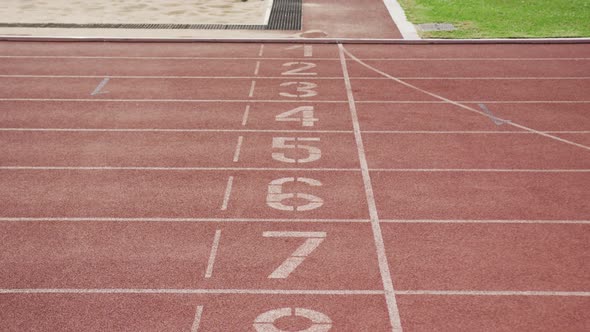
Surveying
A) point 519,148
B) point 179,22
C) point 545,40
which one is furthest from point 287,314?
point 179,22

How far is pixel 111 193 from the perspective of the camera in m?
10.5

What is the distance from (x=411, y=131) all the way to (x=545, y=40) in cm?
836

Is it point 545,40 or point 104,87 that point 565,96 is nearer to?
point 545,40

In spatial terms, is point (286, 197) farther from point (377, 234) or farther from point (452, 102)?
point (452, 102)

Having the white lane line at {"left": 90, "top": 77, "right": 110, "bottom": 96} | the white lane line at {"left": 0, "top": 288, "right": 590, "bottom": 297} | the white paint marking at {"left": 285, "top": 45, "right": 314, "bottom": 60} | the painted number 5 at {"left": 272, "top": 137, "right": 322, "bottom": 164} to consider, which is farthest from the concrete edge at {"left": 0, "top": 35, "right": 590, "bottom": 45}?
the white lane line at {"left": 0, "top": 288, "right": 590, "bottom": 297}

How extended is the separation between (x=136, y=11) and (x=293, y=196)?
1506 centimetres

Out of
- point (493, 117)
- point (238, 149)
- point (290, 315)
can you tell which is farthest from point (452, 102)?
point (290, 315)

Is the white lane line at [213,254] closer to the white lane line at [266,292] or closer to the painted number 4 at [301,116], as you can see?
the white lane line at [266,292]

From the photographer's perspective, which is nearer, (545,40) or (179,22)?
(545,40)

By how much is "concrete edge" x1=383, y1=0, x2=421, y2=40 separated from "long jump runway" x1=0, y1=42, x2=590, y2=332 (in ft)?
11.2

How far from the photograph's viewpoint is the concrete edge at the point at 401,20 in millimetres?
20484

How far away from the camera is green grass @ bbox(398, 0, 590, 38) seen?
20672 millimetres

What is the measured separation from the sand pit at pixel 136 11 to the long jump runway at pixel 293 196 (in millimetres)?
5285

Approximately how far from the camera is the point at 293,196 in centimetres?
1040
